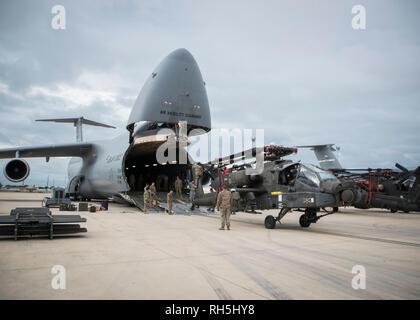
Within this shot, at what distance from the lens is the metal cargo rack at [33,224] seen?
6.97m

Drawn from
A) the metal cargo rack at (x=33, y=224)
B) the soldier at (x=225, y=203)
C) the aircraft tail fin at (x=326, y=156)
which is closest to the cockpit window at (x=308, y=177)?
the soldier at (x=225, y=203)

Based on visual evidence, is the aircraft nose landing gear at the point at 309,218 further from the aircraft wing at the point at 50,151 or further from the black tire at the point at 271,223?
the aircraft wing at the point at 50,151

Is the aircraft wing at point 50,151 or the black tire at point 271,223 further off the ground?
the aircraft wing at point 50,151

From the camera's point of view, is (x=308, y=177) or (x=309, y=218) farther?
(x=309, y=218)

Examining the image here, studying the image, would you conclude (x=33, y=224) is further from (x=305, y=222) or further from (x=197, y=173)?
(x=305, y=222)

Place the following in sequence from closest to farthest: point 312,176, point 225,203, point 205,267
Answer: point 205,267 → point 312,176 → point 225,203

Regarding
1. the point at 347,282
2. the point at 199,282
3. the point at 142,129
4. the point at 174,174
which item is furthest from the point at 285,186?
the point at 174,174

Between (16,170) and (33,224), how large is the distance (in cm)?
1505

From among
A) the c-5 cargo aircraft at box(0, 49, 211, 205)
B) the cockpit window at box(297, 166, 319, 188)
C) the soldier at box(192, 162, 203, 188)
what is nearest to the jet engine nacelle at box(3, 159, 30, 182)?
the c-5 cargo aircraft at box(0, 49, 211, 205)

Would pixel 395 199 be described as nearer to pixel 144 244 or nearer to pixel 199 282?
pixel 144 244

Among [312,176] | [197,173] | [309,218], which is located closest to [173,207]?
[197,173]

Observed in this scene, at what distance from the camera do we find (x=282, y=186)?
1002 cm

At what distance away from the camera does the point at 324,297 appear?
3531 mm

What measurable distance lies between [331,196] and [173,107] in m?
8.39
